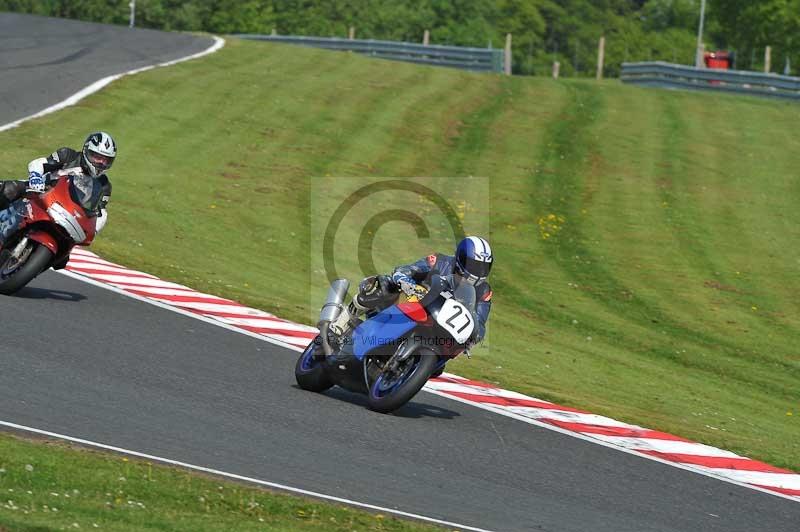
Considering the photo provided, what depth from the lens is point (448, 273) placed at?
10727 millimetres

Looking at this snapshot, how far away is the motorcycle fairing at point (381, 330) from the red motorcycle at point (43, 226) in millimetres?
3854

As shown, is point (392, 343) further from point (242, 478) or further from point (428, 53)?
point (428, 53)

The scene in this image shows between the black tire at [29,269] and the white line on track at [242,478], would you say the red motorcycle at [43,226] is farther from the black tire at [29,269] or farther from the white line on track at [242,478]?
the white line on track at [242,478]

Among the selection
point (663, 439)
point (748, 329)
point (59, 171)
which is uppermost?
point (59, 171)

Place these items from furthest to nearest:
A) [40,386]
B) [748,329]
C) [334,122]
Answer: [334,122] → [748,329] → [40,386]

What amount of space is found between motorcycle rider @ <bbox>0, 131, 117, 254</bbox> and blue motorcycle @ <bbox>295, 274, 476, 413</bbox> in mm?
3452

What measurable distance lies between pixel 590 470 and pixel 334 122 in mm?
21686

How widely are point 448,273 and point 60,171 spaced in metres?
5.03

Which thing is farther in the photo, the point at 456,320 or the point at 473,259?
the point at 473,259

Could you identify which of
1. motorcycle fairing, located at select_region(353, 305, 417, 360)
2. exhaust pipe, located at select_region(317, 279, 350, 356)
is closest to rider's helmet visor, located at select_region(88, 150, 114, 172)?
exhaust pipe, located at select_region(317, 279, 350, 356)

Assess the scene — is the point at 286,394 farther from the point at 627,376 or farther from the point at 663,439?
the point at 627,376

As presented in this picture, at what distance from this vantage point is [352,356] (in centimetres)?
1103

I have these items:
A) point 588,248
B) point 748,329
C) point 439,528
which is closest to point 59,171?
point 439,528

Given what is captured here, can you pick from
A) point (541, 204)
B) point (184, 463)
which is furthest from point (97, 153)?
point (541, 204)
